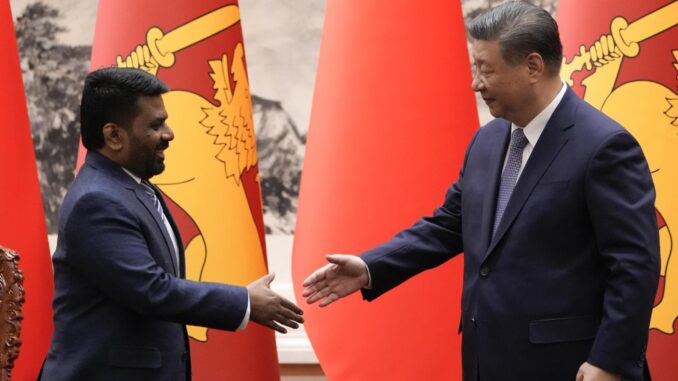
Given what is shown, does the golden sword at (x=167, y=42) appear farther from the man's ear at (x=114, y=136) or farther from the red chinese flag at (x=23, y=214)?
the man's ear at (x=114, y=136)

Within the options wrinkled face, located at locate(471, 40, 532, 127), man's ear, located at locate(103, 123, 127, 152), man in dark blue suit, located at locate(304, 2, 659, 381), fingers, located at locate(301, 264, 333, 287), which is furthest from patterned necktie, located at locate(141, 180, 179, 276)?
wrinkled face, located at locate(471, 40, 532, 127)

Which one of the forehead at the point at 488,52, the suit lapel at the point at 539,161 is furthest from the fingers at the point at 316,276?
the forehead at the point at 488,52

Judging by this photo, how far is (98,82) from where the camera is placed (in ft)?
7.45

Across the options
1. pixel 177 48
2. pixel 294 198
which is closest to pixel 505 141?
pixel 177 48

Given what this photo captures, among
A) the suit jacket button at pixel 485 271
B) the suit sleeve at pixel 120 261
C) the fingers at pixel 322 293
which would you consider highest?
the suit sleeve at pixel 120 261

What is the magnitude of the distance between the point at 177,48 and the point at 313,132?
0.55 metres

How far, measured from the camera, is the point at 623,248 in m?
2.11

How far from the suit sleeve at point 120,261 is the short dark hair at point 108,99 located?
7.6 inches

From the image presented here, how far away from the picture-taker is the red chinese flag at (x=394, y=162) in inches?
128

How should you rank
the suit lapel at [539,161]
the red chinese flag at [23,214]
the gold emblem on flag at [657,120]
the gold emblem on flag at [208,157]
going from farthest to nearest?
the gold emblem on flag at [208,157]
the red chinese flag at [23,214]
the gold emblem on flag at [657,120]
the suit lapel at [539,161]

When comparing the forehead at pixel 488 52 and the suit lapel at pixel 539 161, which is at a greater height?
the forehead at pixel 488 52

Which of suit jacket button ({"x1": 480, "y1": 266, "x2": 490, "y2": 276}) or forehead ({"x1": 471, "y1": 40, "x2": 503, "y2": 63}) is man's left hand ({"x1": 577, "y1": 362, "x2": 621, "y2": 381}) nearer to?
suit jacket button ({"x1": 480, "y1": 266, "x2": 490, "y2": 276})

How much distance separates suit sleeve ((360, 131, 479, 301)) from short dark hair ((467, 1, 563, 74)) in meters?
0.43

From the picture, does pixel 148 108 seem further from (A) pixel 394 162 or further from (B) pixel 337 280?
(A) pixel 394 162
